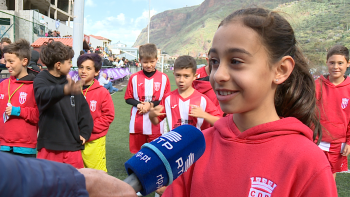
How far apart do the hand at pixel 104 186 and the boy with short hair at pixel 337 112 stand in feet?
11.8

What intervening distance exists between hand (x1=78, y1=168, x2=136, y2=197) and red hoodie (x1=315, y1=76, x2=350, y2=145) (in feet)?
11.7

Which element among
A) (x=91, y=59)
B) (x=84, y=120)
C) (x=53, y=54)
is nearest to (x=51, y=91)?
(x=53, y=54)

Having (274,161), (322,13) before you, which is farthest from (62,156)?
(322,13)

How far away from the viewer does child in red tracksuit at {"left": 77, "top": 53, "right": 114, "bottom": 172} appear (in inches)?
147

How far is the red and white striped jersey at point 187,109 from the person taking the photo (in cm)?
336

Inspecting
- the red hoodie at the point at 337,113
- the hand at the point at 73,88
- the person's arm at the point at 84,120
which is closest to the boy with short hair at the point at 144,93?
the person's arm at the point at 84,120

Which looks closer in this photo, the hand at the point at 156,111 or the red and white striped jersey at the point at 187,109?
the hand at the point at 156,111

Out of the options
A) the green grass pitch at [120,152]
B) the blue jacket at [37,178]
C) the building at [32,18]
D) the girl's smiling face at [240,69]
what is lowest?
the green grass pitch at [120,152]

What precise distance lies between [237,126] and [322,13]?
164 feet

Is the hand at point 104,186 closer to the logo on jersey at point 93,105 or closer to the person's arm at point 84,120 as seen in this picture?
the person's arm at point 84,120

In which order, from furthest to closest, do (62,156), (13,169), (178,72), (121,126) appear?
(121,126) → (178,72) → (62,156) → (13,169)

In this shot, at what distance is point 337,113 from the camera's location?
389cm

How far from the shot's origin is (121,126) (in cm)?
797

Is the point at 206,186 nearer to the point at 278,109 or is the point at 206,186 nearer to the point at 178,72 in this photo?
A: the point at 278,109
